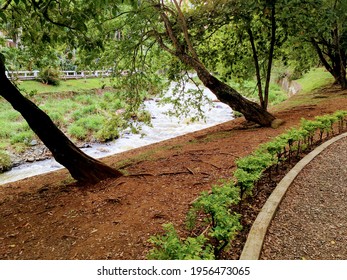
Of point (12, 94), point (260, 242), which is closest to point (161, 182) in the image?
point (260, 242)

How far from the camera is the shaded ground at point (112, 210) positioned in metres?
3.85

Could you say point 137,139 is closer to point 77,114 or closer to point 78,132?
point 78,132

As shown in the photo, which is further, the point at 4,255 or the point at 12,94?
the point at 12,94

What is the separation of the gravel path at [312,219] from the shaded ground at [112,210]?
1.26ft

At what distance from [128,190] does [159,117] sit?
16259 mm

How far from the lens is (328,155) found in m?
6.51

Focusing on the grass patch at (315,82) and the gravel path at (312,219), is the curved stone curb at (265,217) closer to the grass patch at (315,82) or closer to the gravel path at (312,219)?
the gravel path at (312,219)

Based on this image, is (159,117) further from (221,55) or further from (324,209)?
(324,209)

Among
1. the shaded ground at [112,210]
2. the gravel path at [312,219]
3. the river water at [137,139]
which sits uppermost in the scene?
the shaded ground at [112,210]

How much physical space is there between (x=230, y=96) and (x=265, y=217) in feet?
21.3

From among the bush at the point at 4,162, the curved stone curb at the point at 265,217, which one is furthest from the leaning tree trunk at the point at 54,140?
the bush at the point at 4,162

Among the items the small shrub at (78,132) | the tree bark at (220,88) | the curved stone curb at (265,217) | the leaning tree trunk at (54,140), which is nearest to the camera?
the curved stone curb at (265,217)

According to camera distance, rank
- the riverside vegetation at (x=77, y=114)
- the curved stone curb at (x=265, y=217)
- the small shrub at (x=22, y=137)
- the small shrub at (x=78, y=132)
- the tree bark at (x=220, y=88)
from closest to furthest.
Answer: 1. the curved stone curb at (x=265, y=217)
2. the tree bark at (x=220, y=88)
3. the riverside vegetation at (x=77, y=114)
4. the small shrub at (x=22, y=137)
5. the small shrub at (x=78, y=132)

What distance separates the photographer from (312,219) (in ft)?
13.4
